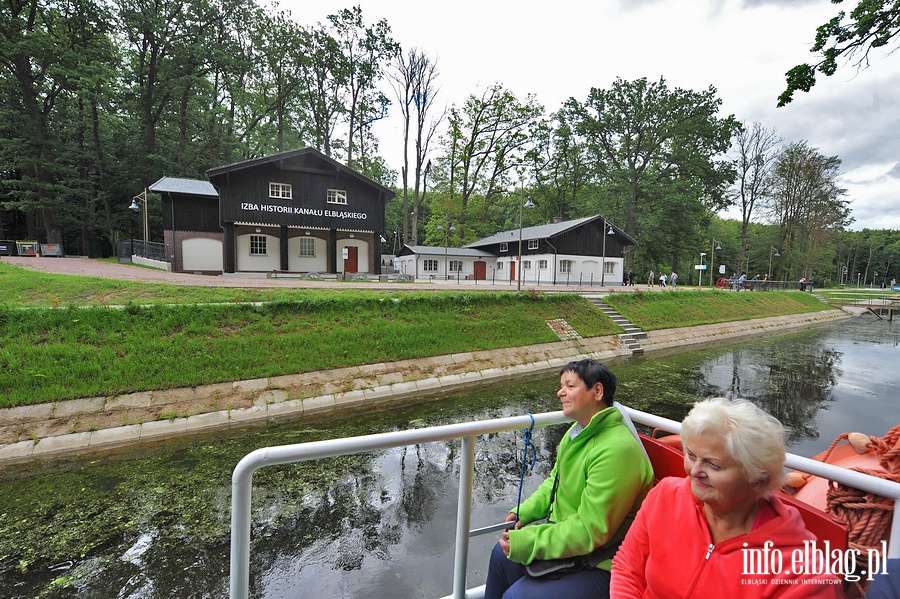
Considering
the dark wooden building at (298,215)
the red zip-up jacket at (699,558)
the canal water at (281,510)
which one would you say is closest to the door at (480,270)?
the dark wooden building at (298,215)

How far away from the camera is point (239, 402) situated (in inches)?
337

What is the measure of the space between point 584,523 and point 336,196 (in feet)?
83.6

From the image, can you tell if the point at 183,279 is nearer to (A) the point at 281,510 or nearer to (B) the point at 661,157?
(A) the point at 281,510

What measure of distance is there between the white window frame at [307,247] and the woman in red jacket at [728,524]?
84.6 ft

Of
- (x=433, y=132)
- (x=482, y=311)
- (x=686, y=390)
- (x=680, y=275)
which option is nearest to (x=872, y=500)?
(x=686, y=390)

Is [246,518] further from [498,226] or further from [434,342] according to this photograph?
[498,226]

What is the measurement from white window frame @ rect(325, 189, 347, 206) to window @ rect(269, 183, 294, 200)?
80.2 inches

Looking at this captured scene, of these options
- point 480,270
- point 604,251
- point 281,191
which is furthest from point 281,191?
point 604,251

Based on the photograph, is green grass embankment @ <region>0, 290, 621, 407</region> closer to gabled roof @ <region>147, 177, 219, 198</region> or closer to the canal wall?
the canal wall

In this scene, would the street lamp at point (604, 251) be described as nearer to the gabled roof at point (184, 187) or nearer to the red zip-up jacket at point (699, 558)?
the gabled roof at point (184, 187)

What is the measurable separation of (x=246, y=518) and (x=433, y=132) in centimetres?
4176

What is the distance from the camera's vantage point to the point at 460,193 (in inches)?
1732

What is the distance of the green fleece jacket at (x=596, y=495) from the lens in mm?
1845

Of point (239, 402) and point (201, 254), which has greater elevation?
point (201, 254)
